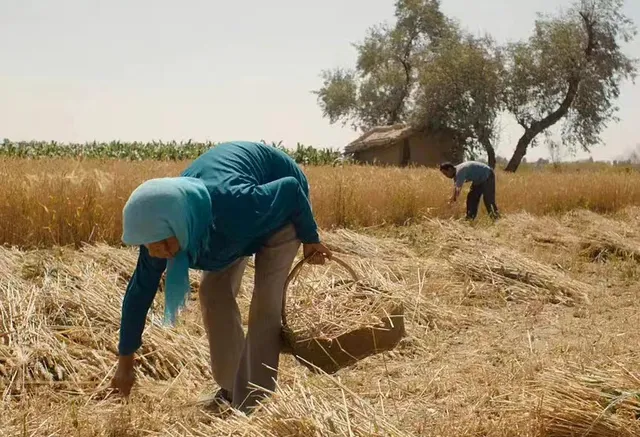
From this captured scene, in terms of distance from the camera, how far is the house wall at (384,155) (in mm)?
29625

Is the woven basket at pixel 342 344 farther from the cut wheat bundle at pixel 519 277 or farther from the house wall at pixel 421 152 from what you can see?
the house wall at pixel 421 152

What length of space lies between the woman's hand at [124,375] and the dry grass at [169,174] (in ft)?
12.4

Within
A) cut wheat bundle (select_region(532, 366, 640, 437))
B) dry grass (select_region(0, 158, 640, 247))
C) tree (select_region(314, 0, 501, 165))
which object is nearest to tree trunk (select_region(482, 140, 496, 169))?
tree (select_region(314, 0, 501, 165))

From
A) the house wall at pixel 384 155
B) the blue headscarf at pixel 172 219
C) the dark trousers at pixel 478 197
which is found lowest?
the dark trousers at pixel 478 197

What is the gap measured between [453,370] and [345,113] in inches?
1538

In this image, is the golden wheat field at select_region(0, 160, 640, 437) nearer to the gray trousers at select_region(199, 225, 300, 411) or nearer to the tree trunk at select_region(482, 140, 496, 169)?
the gray trousers at select_region(199, 225, 300, 411)

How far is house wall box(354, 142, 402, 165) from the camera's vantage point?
29625mm

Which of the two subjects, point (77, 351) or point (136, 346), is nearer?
point (136, 346)

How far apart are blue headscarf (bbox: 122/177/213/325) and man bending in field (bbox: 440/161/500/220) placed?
24.8ft

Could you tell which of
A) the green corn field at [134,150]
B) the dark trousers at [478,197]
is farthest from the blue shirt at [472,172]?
the green corn field at [134,150]

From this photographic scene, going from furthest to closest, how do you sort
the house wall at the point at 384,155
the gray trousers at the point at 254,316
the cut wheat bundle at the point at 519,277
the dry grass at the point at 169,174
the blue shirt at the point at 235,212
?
the house wall at the point at 384,155 → the dry grass at the point at 169,174 → the cut wheat bundle at the point at 519,277 → the gray trousers at the point at 254,316 → the blue shirt at the point at 235,212

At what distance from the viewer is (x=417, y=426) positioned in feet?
8.87

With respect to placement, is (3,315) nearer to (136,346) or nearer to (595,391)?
(136,346)

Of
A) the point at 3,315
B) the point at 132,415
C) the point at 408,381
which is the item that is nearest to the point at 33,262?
the point at 3,315
